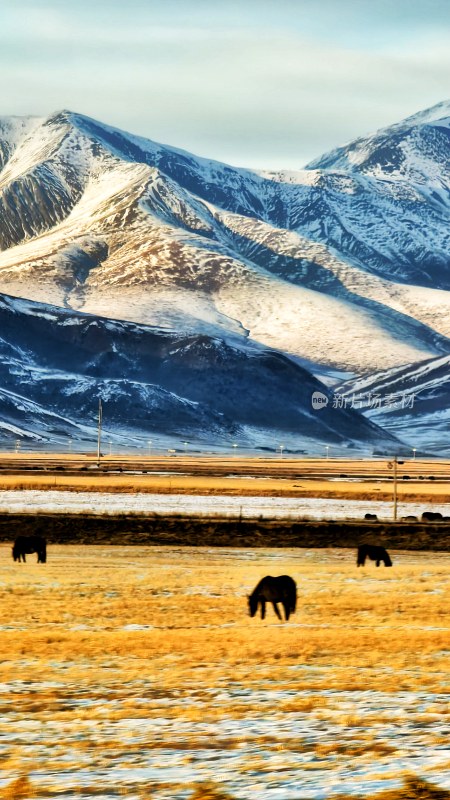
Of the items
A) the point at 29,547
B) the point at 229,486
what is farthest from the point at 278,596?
the point at 229,486

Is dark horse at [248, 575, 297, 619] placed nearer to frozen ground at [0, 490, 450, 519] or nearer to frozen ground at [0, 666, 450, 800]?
frozen ground at [0, 666, 450, 800]

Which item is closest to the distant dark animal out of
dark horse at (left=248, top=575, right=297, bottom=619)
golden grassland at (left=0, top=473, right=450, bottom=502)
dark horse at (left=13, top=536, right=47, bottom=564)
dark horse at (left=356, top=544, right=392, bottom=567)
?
golden grassland at (left=0, top=473, right=450, bottom=502)

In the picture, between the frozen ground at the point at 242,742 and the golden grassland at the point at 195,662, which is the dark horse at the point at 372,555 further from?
the frozen ground at the point at 242,742

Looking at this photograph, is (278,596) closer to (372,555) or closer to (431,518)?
(372,555)

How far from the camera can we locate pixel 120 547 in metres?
57.5

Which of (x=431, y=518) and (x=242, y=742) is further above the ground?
(x=431, y=518)

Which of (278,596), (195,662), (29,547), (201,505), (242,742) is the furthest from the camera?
(201,505)

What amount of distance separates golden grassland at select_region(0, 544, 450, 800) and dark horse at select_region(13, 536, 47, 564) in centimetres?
121

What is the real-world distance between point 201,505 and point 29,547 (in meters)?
43.6

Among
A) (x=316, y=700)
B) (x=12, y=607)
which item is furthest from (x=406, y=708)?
(x=12, y=607)

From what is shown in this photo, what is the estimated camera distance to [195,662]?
26.0m

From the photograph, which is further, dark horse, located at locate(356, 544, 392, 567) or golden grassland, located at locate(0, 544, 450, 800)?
dark horse, located at locate(356, 544, 392, 567)

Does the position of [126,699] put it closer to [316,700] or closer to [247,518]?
[316,700]

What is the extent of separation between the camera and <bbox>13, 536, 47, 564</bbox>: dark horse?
4719cm
